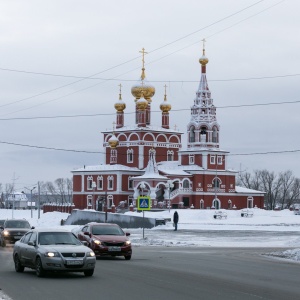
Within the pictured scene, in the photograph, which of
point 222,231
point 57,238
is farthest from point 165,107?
point 57,238

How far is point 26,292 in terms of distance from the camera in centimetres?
1680

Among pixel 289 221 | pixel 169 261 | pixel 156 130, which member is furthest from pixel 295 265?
pixel 156 130

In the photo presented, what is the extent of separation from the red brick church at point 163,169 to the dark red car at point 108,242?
233ft

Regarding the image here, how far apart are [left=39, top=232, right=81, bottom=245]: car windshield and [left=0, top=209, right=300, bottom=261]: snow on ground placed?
12.0 metres

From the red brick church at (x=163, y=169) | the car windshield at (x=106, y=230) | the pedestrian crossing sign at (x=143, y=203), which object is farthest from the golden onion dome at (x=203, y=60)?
the car windshield at (x=106, y=230)

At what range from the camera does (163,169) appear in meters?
111

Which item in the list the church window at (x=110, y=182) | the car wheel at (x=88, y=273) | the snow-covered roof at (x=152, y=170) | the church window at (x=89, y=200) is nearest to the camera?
the car wheel at (x=88, y=273)

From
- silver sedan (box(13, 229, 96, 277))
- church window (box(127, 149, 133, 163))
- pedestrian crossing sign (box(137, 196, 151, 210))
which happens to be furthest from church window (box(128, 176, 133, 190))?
silver sedan (box(13, 229, 96, 277))

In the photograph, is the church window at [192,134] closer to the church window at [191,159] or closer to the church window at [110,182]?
the church window at [191,159]

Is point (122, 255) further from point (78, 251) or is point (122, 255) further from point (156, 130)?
point (156, 130)

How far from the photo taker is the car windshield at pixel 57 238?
21.0 meters

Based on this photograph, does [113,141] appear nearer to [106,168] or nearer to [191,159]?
[106,168]

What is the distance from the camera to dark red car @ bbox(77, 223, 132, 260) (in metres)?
28.8

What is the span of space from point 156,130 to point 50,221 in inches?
1199
